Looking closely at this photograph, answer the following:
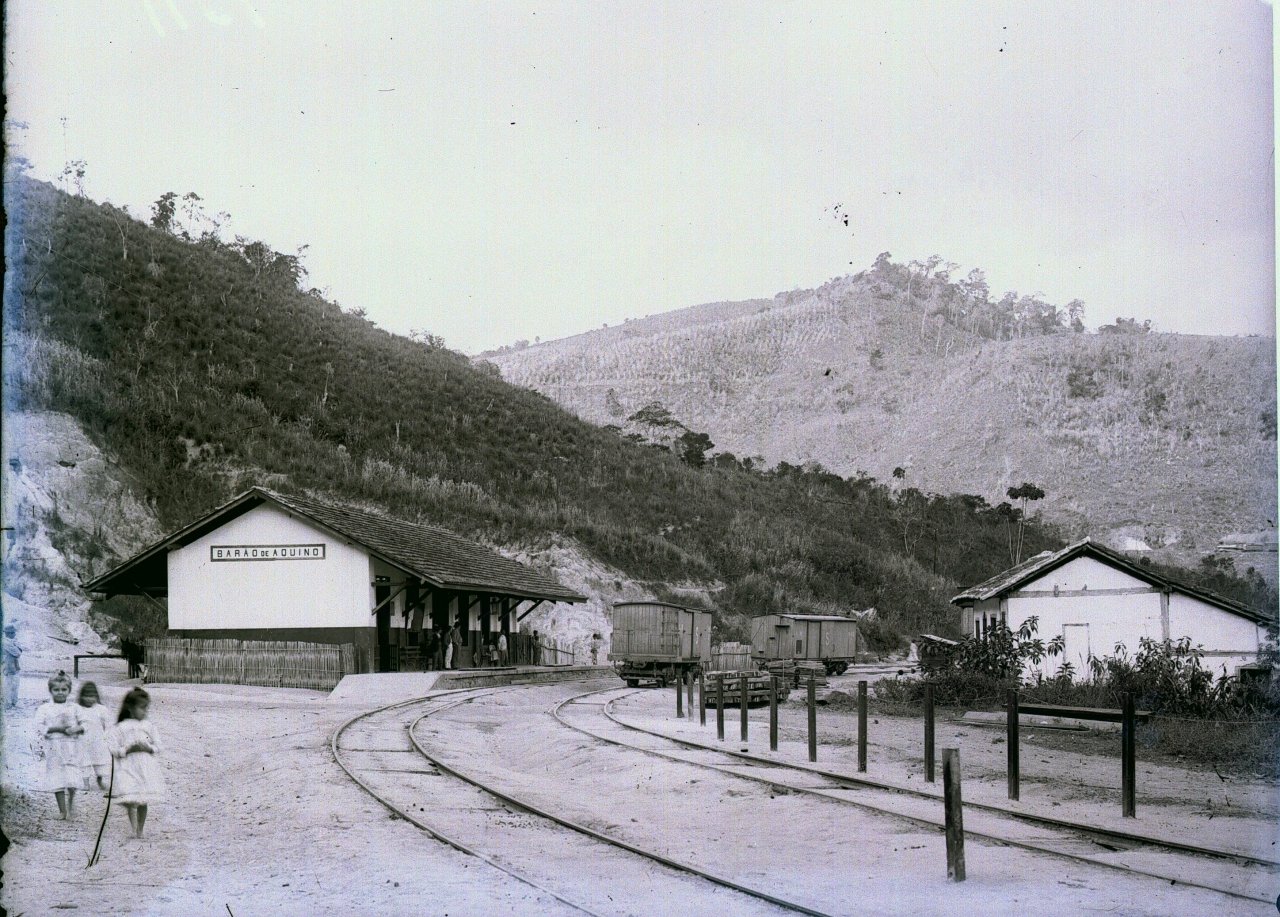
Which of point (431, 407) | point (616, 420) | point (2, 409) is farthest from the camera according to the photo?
point (616, 420)

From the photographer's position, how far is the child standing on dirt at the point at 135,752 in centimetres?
955

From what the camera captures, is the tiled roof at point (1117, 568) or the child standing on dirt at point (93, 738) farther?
the tiled roof at point (1117, 568)

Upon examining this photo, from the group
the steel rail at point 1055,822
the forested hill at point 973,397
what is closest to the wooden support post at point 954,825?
the steel rail at point 1055,822

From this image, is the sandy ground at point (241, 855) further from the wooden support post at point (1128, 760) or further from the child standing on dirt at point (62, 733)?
the wooden support post at point (1128, 760)

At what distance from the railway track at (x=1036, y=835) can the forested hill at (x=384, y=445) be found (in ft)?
108

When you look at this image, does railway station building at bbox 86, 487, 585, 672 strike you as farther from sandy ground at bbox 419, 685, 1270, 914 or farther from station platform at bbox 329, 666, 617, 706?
sandy ground at bbox 419, 685, 1270, 914

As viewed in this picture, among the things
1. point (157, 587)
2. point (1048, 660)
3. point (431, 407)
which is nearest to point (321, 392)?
A: point (431, 407)

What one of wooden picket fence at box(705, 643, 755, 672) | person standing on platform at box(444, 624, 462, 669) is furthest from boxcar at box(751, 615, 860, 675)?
person standing on platform at box(444, 624, 462, 669)

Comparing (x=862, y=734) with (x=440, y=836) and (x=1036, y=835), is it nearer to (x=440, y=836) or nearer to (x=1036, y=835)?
(x=1036, y=835)

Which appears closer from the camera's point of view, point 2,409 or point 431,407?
point 2,409

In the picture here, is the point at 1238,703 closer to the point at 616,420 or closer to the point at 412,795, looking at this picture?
the point at 412,795

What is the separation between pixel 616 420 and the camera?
14900 cm

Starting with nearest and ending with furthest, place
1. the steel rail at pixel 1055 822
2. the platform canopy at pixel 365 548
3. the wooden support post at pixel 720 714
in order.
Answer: the steel rail at pixel 1055 822
the wooden support post at pixel 720 714
the platform canopy at pixel 365 548

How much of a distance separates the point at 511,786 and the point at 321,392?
196ft
